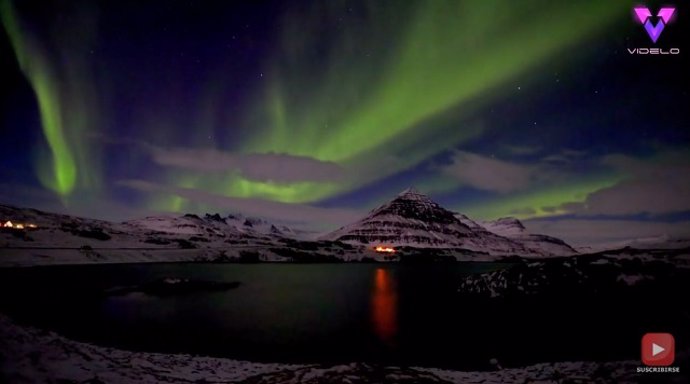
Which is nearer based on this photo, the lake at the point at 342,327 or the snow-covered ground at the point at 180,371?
the snow-covered ground at the point at 180,371

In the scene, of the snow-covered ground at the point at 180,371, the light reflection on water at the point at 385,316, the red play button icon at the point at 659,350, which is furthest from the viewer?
the light reflection on water at the point at 385,316

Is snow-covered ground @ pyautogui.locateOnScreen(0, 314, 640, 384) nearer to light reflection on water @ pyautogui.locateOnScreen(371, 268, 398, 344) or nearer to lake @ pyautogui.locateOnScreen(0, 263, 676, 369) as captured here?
lake @ pyautogui.locateOnScreen(0, 263, 676, 369)

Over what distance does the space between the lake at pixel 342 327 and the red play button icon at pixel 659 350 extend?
9.29m

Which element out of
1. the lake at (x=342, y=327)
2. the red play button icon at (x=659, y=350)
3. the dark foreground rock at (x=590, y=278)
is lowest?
the lake at (x=342, y=327)

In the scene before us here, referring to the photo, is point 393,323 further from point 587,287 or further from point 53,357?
point 53,357

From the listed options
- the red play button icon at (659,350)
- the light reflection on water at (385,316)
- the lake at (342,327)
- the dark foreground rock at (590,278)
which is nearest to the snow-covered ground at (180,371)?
the red play button icon at (659,350)

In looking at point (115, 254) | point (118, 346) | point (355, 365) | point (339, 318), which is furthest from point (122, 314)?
point (115, 254)

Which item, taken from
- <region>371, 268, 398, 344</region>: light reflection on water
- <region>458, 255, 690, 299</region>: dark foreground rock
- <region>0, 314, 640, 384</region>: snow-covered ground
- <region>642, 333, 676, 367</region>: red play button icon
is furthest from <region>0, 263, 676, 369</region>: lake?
<region>642, 333, 676, 367</region>: red play button icon

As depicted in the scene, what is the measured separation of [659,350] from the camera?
11391 mm

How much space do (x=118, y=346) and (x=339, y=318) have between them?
20.5 m

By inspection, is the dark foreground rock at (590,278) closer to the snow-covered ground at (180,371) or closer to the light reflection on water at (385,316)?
the snow-covered ground at (180,371)

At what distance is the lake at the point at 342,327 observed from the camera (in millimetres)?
22625

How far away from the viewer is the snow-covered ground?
1257cm

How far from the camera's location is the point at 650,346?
11406 millimetres
